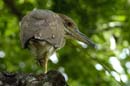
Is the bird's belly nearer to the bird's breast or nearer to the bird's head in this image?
the bird's breast

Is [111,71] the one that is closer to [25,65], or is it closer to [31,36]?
[31,36]

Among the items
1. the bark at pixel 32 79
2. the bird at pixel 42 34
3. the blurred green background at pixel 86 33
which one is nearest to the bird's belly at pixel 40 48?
the bird at pixel 42 34

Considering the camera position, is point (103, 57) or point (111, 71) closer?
point (111, 71)

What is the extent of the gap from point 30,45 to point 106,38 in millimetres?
4335

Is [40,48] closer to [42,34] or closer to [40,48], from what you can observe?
[40,48]

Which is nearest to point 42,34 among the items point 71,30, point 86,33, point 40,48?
point 40,48

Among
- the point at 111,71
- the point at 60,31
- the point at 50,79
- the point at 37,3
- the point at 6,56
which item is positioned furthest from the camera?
the point at 6,56

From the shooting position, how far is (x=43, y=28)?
6930 mm

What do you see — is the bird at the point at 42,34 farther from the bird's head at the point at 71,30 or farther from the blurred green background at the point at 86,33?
the blurred green background at the point at 86,33

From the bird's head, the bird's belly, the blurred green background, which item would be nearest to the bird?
the bird's belly

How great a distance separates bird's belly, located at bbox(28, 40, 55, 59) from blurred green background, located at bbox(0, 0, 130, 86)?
299 cm

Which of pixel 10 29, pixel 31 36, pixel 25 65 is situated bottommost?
pixel 25 65

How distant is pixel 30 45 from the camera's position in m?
6.85

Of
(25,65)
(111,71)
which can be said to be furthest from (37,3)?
(111,71)
